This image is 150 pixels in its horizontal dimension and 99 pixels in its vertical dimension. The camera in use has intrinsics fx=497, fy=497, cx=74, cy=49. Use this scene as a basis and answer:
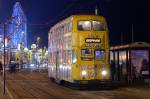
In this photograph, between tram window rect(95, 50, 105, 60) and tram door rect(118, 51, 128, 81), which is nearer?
tram window rect(95, 50, 105, 60)

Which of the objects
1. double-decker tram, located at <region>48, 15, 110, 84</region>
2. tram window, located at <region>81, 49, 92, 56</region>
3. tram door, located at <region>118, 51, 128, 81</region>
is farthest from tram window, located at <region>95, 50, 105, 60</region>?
tram door, located at <region>118, 51, 128, 81</region>

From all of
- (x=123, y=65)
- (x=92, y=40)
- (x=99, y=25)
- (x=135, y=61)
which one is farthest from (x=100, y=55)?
(x=123, y=65)

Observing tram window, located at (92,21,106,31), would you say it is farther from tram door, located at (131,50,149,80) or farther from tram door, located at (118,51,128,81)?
tram door, located at (118,51,128,81)

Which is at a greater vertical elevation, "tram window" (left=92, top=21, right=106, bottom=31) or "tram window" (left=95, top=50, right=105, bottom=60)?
"tram window" (left=92, top=21, right=106, bottom=31)

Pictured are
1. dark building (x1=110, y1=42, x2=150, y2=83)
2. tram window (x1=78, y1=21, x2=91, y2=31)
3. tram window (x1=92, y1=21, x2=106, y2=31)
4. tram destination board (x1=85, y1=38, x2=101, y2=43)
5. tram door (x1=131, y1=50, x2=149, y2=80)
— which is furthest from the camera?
tram door (x1=131, y1=50, x2=149, y2=80)

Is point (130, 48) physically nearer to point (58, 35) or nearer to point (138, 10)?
point (58, 35)

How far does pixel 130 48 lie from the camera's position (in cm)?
3666

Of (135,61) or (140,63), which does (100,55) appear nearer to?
(135,61)

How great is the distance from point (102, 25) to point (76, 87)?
201 inches

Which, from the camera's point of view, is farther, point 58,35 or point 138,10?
point 138,10

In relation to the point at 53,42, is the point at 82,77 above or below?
below

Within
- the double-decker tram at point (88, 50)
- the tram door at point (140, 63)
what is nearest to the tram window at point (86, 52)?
the double-decker tram at point (88, 50)

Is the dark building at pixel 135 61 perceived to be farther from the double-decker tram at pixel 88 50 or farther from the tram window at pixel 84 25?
the tram window at pixel 84 25

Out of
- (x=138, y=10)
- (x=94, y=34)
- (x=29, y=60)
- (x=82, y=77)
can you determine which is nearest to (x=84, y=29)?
(x=94, y=34)
